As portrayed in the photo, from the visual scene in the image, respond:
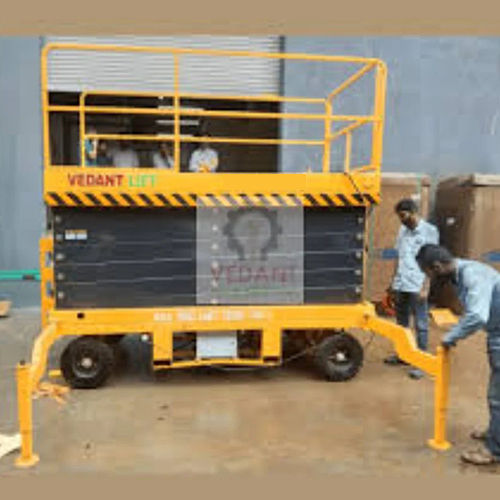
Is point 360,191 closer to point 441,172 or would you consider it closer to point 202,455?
point 202,455

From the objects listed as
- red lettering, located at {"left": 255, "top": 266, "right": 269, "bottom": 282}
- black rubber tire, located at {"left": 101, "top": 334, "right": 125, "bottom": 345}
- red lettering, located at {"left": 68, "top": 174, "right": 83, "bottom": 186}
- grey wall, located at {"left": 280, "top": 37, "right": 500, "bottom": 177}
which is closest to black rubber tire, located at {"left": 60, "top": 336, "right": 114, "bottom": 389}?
black rubber tire, located at {"left": 101, "top": 334, "right": 125, "bottom": 345}

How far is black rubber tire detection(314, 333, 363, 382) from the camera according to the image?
5402mm

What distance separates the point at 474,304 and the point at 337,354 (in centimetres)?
205

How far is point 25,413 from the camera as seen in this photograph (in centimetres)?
365

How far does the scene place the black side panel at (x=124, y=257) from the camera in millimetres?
4996

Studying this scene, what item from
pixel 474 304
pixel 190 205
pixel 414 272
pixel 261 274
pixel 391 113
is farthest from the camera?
pixel 391 113

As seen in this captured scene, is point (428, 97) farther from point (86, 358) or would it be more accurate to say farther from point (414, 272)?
point (86, 358)

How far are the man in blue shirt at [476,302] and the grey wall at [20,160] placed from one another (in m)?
6.05

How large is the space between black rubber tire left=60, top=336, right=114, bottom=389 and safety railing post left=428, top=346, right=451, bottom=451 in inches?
112

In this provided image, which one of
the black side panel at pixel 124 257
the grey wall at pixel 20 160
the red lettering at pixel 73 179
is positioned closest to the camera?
the red lettering at pixel 73 179

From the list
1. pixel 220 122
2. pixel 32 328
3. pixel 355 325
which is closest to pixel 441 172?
pixel 220 122

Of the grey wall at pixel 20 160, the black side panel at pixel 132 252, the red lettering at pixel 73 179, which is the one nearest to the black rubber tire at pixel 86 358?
the black side panel at pixel 132 252

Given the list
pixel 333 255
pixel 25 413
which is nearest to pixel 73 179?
pixel 25 413

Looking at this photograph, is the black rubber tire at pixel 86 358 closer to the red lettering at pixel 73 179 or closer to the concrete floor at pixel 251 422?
the concrete floor at pixel 251 422
